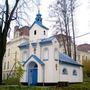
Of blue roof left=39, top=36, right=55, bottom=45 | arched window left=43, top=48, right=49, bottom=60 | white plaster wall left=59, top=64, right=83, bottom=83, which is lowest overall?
white plaster wall left=59, top=64, right=83, bottom=83

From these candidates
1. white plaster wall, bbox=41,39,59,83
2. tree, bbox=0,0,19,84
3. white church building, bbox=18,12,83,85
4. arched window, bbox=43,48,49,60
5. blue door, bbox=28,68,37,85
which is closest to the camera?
tree, bbox=0,0,19,84

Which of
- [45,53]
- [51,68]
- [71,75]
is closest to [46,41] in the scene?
[45,53]

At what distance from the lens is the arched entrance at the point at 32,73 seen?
3413cm

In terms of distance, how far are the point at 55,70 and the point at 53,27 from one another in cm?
1115

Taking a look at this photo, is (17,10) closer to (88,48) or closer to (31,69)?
(31,69)

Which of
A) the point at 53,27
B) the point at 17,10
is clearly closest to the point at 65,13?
Result: the point at 53,27

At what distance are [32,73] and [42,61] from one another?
2484 millimetres

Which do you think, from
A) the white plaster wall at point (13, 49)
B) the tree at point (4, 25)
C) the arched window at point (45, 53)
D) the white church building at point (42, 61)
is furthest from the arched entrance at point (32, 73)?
the white plaster wall at point (13, 49)

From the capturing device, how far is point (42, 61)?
110 ft

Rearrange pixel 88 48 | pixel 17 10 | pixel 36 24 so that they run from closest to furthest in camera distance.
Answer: pixel 17 10
pixel 36 24
pixel 88 48

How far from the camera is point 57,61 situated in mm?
33406

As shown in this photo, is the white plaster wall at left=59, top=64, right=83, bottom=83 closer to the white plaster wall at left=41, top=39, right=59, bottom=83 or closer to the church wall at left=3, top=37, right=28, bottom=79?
the white plaster wall at left=41, top=39, right=59, bottom=83

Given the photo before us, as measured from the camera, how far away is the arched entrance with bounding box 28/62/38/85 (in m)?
34.1

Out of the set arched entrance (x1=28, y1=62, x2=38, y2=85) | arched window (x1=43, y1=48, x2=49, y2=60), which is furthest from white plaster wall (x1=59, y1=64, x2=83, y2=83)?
arched entrance (x1=28, y1=62, x2=38, y2=85)
